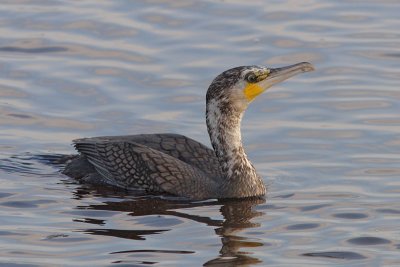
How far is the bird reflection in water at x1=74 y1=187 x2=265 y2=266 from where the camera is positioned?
12.0 m

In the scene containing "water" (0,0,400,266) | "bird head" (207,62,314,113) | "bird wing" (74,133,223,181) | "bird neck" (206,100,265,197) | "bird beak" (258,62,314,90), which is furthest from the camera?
"bird wing" (74,133,223,181)

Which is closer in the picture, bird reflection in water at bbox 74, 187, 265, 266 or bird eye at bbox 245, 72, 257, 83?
bird reflection in water at bbox 74, 187, 265, 266

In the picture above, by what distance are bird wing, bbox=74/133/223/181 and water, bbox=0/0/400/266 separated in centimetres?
54

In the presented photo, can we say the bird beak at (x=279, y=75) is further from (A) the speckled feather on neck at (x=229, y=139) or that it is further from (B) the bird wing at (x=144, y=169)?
(B) the bird wing at (x=144, y=169)

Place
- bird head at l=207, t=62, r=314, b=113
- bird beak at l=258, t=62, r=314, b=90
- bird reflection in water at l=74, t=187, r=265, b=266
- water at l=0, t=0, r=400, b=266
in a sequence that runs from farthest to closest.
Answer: bird head at l=207, t=62, r=314, b=113 < bird beak at l=258, t=62, r=314, b=90 < water at l=0, t=0, r=400, b=266 < bird reflection in water at l=74, t=187, r=265, b=266

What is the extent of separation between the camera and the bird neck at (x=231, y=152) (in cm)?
1402

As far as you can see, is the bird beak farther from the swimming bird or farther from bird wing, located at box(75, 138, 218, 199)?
bird wing, located at box(75, 138, 218, 199)

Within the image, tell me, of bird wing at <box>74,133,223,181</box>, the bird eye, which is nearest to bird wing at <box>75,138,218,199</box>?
bird wing at <box>74,133,223,181</box>

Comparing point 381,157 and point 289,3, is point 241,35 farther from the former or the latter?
point 381,157

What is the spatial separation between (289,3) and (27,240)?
347 inches

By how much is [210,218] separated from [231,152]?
1124mm

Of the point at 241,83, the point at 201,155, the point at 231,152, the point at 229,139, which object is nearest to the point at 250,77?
the point at 241,83

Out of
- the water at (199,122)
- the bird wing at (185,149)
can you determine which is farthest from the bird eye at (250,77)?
the water at (199,122)

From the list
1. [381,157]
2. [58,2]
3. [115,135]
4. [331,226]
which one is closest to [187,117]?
[115,135]
